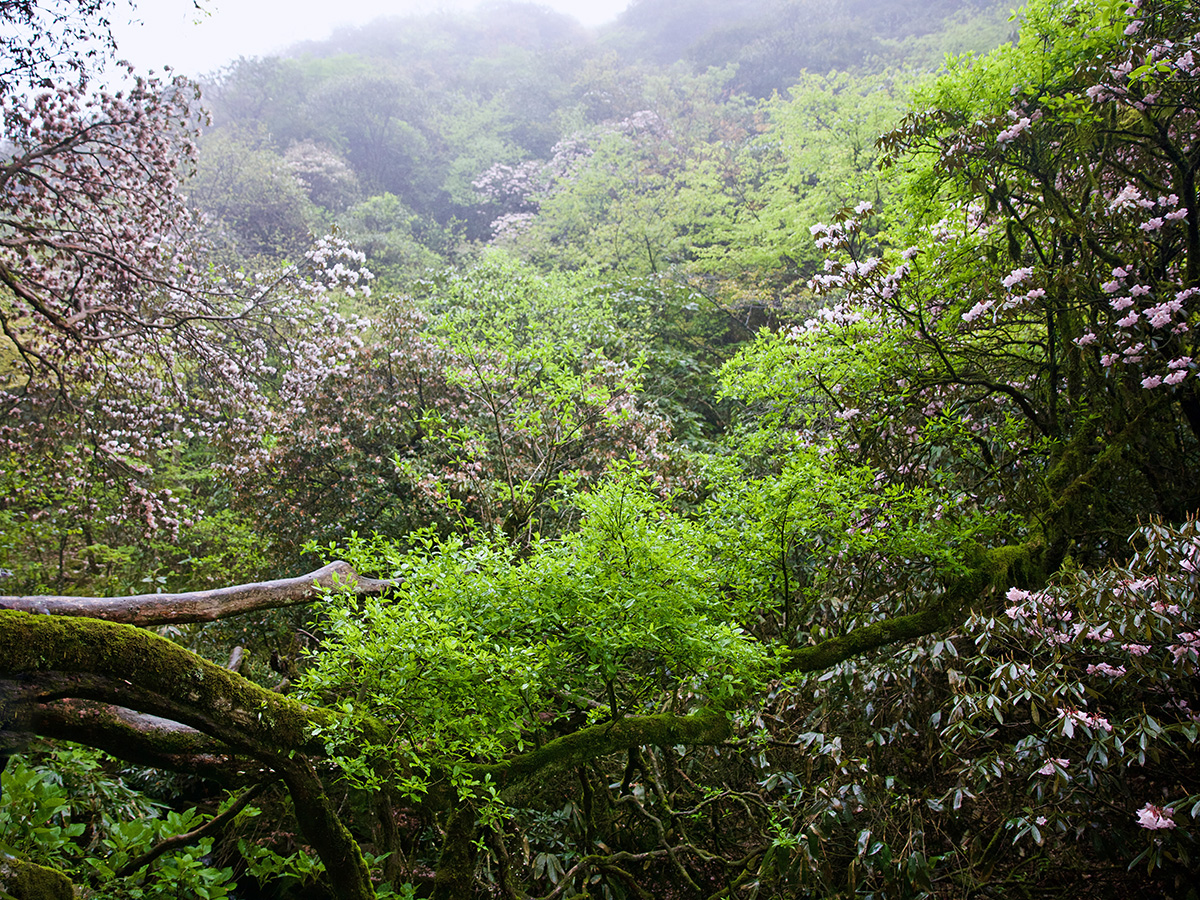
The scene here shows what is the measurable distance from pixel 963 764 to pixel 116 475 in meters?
6.30

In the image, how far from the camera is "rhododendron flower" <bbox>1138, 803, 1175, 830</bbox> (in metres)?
2.18

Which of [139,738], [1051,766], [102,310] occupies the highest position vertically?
[102,310]

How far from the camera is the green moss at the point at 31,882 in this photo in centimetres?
177

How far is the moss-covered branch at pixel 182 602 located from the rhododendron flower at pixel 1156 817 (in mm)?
2697

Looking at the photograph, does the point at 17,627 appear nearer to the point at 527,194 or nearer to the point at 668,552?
the point at 668,552

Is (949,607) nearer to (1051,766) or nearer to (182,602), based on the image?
(1051,766)

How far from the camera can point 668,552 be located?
238 cm

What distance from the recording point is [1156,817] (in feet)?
7.22

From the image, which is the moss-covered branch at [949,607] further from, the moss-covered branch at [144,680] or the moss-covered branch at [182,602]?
the moss-covered branch at [144,680]

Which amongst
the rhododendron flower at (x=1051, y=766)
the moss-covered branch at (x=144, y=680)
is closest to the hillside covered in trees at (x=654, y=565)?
the moss-covered branch at (x=144, y=680)

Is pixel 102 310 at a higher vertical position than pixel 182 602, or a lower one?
higher

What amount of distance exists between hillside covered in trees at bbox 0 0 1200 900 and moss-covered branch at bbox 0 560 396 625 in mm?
17

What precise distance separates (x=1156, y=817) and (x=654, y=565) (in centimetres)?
191

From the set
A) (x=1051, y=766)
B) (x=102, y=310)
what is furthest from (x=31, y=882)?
(x=102, y=310)
